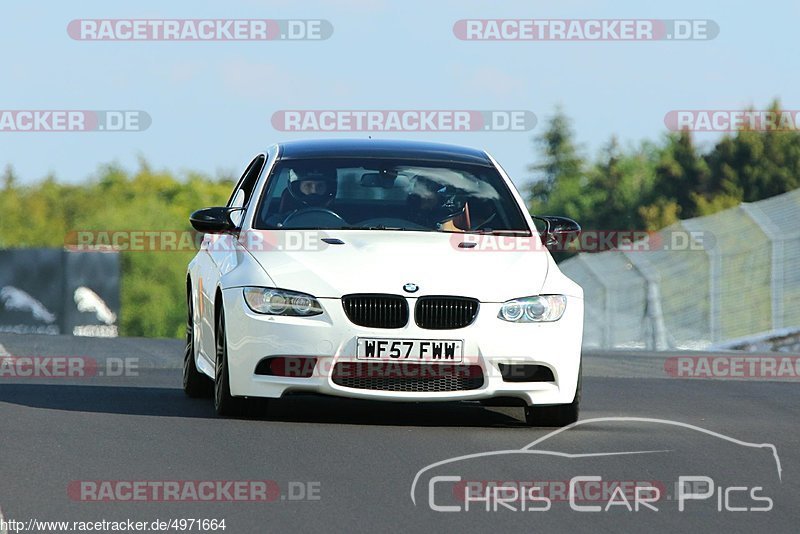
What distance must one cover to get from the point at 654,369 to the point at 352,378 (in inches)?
337

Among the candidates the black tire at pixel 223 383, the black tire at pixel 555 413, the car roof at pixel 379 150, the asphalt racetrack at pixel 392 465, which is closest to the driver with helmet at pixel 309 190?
the car roof at pixel 379 150

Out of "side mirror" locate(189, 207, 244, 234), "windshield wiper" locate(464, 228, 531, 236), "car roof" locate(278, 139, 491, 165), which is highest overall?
"car roof" locate(278, 139, 491, 165)

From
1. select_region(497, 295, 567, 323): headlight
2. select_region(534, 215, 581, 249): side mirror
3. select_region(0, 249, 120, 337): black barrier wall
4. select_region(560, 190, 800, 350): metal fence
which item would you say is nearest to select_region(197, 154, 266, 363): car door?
select_region(497, 295, 567, 323): headlight

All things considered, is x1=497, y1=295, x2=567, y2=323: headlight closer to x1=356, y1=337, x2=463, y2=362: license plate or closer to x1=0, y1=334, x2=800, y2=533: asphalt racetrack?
x1=356, y1=337, x2=463, y2=362: license plate

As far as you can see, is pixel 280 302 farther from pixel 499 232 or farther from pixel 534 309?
pixel 499 232

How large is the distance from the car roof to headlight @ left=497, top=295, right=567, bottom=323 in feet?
5.87

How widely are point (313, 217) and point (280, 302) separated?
1.04 meters

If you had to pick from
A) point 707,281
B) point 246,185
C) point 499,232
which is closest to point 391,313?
point 499,232

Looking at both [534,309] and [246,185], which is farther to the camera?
[246,185]

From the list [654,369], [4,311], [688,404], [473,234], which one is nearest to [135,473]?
[473,234]

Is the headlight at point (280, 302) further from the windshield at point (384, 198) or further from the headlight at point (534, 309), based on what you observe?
the headlight at point (534, 309)

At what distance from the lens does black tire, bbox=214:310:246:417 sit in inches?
415

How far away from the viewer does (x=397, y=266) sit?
1025 centimetres

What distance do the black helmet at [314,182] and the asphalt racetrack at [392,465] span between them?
1.32m
